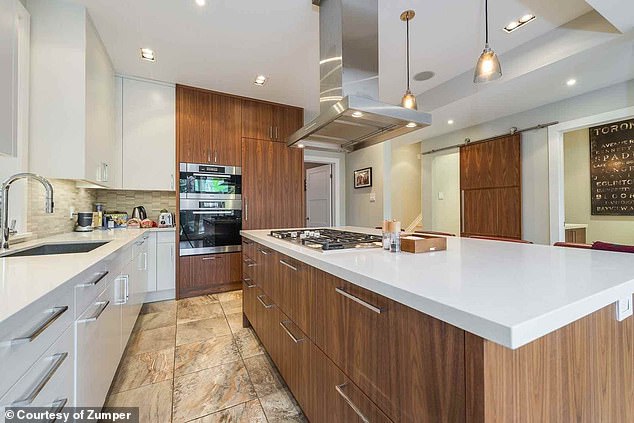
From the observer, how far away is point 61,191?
7.82 feet

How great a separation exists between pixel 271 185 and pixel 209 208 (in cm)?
89

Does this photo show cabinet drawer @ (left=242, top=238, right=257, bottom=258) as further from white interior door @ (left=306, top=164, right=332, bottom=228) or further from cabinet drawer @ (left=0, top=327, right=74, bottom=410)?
white interior door @ (left=306, top=164, right=332, bottom=228)

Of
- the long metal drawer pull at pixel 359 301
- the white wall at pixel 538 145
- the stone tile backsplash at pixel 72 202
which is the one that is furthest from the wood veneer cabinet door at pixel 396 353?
the white wall at pixel 538 145

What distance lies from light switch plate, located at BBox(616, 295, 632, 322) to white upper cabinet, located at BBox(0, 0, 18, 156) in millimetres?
2485

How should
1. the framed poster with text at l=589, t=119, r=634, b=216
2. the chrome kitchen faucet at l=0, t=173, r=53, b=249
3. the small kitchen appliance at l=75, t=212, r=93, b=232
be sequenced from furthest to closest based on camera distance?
the framed poster with text at l=589, t=119, r=634, b=216 < the small kitchen appliance at l=75, t=212, r=93, b=232 < the chrome kitchen faucet at l=0, t=173, r=53, b=249

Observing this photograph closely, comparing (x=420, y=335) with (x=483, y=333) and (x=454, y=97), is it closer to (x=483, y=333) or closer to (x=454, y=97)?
(x=483, y=333)

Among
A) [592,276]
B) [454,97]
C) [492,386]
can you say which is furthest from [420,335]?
[454,97]

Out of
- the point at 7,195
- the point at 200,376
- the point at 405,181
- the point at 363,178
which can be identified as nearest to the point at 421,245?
the point at 200,376

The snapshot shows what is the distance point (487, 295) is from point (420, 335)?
0.59 ft

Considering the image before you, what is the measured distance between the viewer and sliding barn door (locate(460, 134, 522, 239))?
3680mm

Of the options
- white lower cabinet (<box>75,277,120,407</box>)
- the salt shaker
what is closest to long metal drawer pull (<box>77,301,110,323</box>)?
white lower cabinet (<box>75,277,120,407</box>)

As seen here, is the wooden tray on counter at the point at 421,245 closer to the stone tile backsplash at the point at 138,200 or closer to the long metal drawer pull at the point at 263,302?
the long metal drawer pull at the point at 263,302

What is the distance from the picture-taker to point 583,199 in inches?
160

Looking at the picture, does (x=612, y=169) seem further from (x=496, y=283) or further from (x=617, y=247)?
(x=496, y=283)
